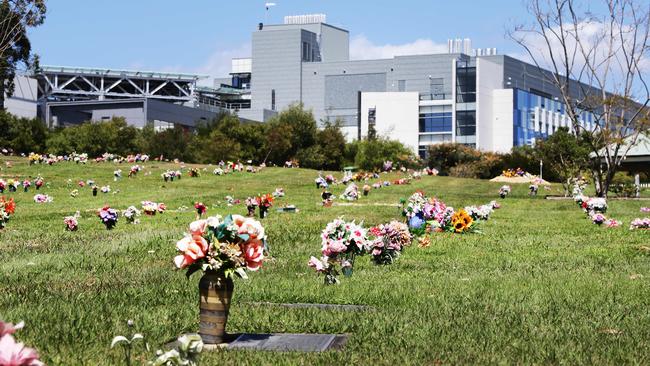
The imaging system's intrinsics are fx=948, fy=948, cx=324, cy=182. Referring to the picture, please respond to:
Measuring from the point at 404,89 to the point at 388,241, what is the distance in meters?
140

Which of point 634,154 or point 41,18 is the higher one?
point 41,18

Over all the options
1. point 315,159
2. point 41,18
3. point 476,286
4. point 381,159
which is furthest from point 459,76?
point 476,286

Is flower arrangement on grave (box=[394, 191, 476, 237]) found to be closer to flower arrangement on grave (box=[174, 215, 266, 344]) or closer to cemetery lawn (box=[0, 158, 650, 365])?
cemetery lawn (box=[0, 158, 650, 365])

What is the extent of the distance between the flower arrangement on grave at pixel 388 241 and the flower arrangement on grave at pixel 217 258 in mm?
5571

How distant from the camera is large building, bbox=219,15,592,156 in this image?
135000mm

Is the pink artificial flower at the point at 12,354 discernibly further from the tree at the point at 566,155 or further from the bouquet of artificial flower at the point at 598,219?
the tree at the point at 566,155

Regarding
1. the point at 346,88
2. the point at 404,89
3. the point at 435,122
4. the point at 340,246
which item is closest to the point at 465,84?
the point at 435,122

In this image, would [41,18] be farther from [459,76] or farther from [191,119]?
[459,76]

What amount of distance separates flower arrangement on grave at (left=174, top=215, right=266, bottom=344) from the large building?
351 feet

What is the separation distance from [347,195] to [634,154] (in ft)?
142

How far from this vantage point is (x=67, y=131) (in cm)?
7519

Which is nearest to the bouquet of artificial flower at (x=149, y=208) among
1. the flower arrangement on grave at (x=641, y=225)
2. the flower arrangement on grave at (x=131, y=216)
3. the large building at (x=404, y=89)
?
the flower arrangement on grave at (x=131, y=216)

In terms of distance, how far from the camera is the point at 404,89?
Result: 150125 mm

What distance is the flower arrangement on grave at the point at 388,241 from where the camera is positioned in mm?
11906
